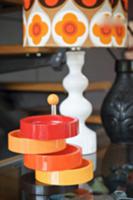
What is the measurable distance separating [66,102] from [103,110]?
12 cm

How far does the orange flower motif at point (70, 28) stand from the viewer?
0.78 meters

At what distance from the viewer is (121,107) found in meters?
0.96

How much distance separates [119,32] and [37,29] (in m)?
0.19

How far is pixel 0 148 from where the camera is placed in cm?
98

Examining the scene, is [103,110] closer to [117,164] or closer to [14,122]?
[117,164]

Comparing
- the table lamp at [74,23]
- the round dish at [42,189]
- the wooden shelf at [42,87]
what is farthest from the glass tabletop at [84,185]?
the wooden shelf at [42,87]

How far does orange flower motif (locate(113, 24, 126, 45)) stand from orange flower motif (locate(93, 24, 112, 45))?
2 cm

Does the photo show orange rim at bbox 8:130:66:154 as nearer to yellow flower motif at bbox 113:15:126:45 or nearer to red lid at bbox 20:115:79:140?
red lid at bbox 20:115:79:140

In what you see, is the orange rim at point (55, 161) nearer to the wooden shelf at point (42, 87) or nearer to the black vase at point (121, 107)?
the black vase at point (121, 107)

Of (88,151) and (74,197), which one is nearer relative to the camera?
(74,197)

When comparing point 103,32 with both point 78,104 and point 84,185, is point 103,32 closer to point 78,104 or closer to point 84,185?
point 78,104

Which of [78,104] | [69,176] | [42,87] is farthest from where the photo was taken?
[42,87]

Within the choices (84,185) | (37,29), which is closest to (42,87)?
(37,29)

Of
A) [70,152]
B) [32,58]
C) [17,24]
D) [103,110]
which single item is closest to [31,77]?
[17,24]
